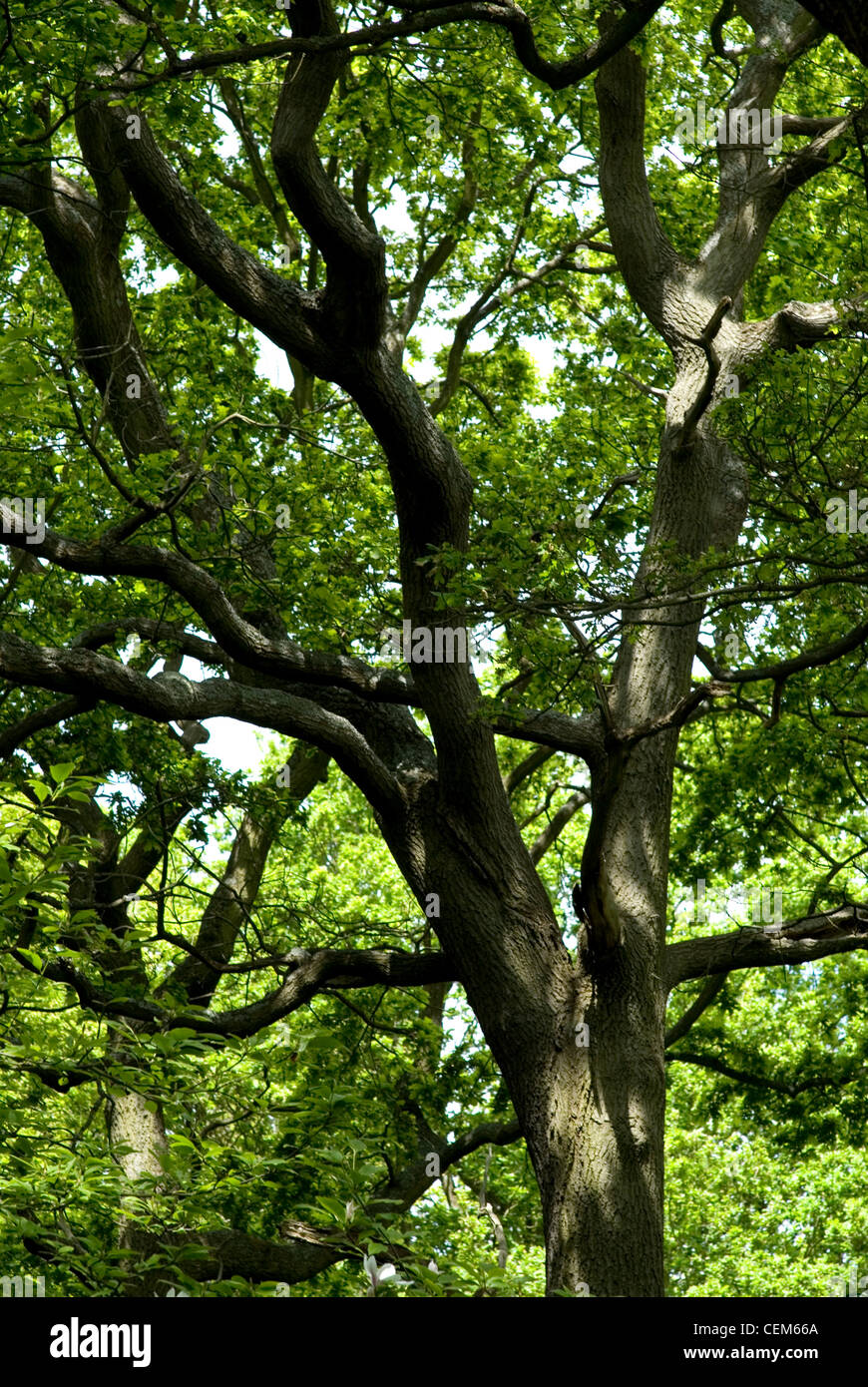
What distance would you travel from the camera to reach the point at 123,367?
916cm

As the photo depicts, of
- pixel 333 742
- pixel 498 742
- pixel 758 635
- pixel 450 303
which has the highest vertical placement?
pixel 450 303

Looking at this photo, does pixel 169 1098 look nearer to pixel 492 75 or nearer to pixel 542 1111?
pixel 542 1111

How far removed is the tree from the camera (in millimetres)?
6570

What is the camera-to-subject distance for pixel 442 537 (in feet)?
24.2

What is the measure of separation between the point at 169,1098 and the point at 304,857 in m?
15.2

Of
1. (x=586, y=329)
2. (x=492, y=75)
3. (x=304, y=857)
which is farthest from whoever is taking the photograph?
(x=304, y=857)

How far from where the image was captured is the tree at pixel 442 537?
21.6 feet

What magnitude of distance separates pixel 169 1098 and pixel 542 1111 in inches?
101

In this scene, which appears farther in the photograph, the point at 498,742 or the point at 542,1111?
the point at 498,742

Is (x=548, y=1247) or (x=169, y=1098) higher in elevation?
(x=169, y=1098)
